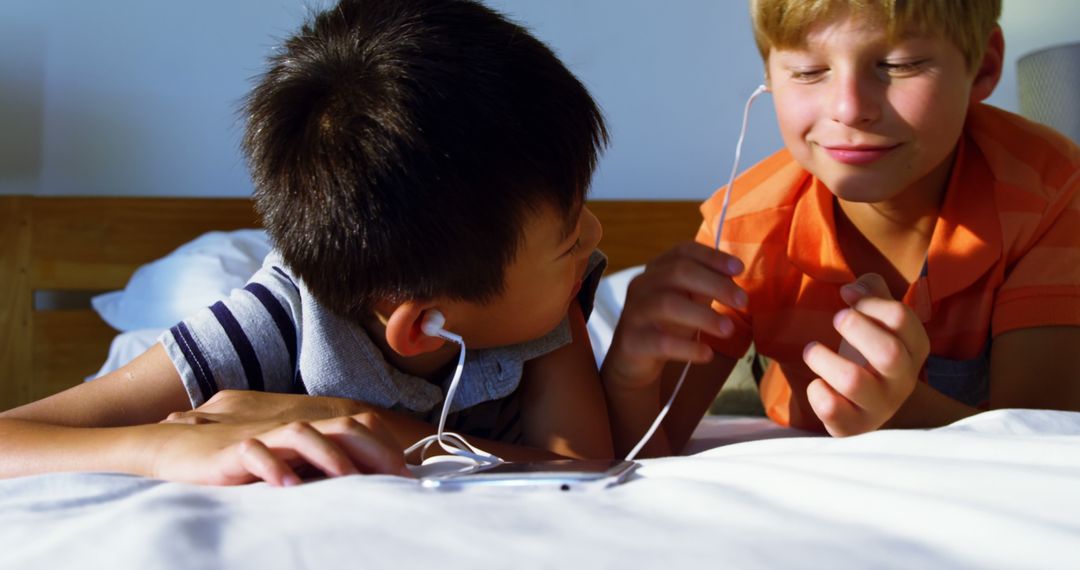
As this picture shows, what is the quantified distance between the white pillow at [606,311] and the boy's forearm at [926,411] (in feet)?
2.12

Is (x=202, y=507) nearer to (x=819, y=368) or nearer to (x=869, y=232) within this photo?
(x=819, y=368)

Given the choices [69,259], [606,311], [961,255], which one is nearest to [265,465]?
[961,255]

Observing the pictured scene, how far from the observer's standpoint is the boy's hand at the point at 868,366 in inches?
31.1

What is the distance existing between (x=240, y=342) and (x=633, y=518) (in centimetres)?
52

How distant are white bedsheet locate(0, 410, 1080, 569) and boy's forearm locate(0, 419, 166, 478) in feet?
0.33

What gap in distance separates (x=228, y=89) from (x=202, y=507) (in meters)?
2.00

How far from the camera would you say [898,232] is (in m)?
1.14

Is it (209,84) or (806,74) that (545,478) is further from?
(209,84)

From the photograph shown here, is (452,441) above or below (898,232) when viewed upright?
below

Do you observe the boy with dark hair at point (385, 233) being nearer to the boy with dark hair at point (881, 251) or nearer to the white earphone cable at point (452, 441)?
the white earphone cable at point (452, 441)

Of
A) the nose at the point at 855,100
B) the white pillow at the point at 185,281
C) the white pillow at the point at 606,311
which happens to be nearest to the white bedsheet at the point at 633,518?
the nose at the point at 855,100

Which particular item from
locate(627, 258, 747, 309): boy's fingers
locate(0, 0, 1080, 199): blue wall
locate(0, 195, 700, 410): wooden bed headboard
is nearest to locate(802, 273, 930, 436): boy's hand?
locate(627, 258, 747, 309): boy's fingers

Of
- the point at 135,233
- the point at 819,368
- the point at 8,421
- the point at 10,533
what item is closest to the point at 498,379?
the point at 819,368

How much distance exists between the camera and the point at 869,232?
1.15 metres
